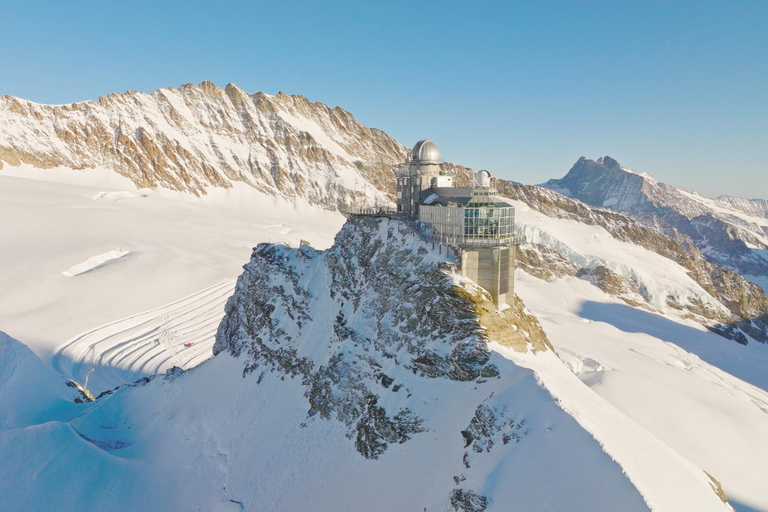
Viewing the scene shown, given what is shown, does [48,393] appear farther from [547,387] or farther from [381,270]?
[547,387]

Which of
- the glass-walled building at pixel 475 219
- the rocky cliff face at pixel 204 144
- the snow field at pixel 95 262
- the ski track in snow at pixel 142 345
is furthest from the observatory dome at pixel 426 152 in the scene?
the rocky cliff face at pixel 204 144

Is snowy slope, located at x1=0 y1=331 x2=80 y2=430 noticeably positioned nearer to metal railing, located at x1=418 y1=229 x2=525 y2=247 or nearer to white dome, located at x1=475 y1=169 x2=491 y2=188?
metal railing, located at x1=418 y1=229 x2=525 y2=247

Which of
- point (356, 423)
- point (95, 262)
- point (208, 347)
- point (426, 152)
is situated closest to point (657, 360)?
point (426, 152)

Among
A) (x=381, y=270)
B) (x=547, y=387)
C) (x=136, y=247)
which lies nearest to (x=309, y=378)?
(x=381, y=270)

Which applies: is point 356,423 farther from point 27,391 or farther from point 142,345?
point 142,345

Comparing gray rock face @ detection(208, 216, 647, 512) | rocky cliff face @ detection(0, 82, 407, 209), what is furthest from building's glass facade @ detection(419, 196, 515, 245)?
rocky cliff face @ detection(0, 82, 407, 209)

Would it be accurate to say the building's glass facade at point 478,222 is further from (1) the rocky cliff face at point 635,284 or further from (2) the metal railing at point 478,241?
(1) the rocky cliff face at point 635,284
